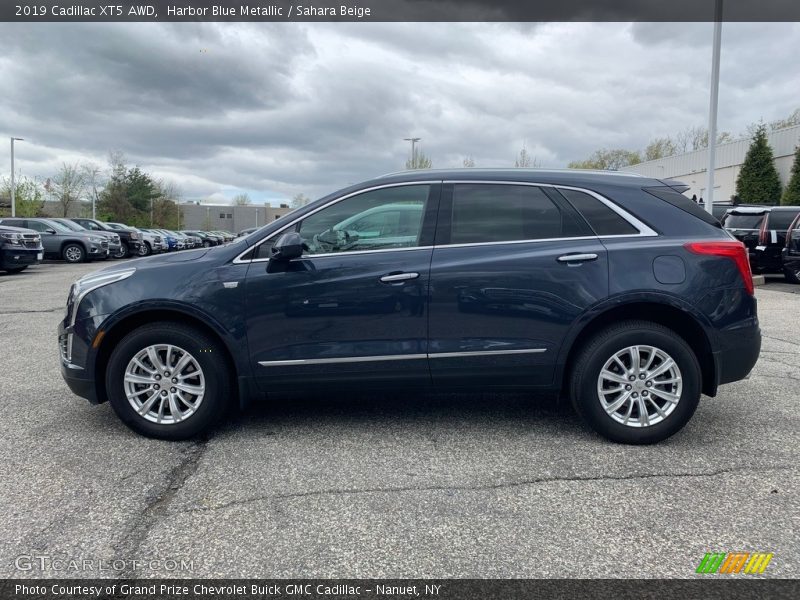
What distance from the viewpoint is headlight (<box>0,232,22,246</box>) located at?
52.2 feet

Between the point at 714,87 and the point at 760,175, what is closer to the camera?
the point at 714,87

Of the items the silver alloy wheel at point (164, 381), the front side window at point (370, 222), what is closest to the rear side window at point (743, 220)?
the front side window at point (370, 222)

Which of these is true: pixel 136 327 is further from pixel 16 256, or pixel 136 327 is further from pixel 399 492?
pixel 16 256

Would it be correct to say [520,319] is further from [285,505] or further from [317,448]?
[285,505]

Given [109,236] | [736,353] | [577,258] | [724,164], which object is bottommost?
[736,353]

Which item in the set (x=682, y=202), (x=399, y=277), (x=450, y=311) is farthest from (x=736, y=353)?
(x=399, y=277)

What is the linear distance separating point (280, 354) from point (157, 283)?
93 cm

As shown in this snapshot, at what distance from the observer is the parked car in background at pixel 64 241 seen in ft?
74.0

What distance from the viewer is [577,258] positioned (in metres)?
3.96

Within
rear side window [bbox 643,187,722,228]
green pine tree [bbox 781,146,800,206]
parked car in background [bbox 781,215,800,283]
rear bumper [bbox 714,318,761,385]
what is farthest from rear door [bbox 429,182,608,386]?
green pine tree [bbox 781,146,800,206]

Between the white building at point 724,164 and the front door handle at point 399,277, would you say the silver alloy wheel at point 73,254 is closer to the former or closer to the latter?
the white building at point 724,164

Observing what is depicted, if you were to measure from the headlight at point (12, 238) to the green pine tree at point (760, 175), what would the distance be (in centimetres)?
2922

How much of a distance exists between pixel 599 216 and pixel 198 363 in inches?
111

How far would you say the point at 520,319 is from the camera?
3963 mm
